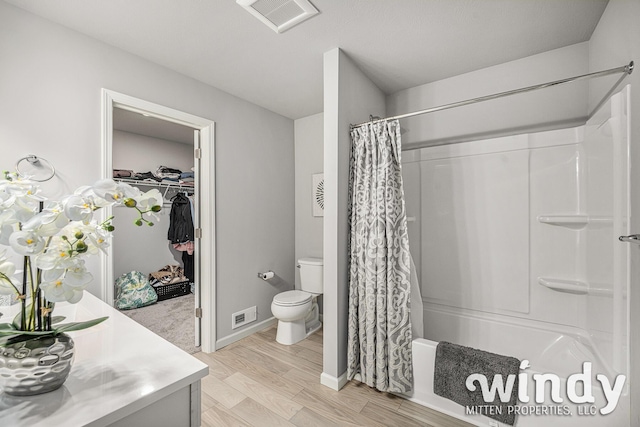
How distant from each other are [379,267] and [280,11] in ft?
5.53

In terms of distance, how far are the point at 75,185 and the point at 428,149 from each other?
2620 mm

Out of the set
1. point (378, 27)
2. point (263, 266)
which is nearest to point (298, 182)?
point (263, 266)

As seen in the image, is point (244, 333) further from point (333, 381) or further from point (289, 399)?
point (333, 381)

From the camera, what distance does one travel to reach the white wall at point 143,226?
12.5 feet

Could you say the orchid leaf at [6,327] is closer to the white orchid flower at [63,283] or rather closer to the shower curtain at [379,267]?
the white orchid flower at [63,283]

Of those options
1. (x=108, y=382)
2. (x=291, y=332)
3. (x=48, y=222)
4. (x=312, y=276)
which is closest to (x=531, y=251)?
(x=312, y=276)

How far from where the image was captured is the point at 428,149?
2.51 metres

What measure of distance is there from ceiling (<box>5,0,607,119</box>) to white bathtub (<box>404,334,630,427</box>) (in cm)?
203

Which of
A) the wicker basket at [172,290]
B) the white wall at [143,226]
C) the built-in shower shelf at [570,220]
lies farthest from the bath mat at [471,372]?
the white wall at [143,226]

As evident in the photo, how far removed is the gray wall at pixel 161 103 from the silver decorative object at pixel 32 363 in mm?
1301

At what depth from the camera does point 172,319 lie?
3.28 m

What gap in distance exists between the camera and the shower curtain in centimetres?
189

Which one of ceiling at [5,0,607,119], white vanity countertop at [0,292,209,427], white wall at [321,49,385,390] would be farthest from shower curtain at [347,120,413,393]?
white vanity countertop at [0,292,209,427]

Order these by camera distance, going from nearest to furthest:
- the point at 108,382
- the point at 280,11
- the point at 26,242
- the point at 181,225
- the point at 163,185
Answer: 1. the point at 26,242
2. the point at 108,382
3. the point at 280,11
4. the point at 163,185
5. the point at 181,225
